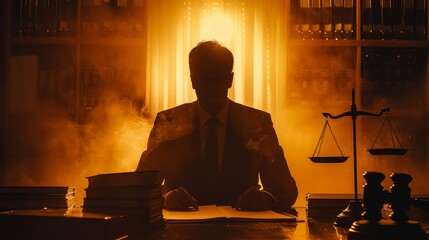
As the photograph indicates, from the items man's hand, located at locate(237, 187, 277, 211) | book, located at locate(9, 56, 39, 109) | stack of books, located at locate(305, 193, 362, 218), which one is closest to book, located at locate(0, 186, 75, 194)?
man's hand, located at locate(237, 187, 277, 211)

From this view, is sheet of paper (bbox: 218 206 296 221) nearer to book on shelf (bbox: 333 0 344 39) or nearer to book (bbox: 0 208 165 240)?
book (bbox: 0 208 165 240)

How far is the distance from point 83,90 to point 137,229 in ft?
8.80

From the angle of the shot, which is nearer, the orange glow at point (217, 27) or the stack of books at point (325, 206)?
the stack of books at point (325, 206)

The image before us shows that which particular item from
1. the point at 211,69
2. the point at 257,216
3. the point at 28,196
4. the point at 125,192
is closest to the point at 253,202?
the point at 257,216

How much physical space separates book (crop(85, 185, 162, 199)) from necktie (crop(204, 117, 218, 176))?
111 cm

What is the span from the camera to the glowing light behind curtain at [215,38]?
12.1ft

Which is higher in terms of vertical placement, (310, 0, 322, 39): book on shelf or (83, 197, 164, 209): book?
(310, 0, 322, 39): book on shelf

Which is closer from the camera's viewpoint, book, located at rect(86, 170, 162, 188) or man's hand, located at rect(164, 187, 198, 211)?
book, located at rect(86, 170, 162, 188)

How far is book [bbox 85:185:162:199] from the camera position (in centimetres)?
130

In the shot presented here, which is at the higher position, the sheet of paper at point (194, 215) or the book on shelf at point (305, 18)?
the book on shelf at point (305, 18)

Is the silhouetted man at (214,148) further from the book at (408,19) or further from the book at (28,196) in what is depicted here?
the book at (408,19)

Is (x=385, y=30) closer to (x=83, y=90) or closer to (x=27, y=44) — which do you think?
(x=83, y=90)

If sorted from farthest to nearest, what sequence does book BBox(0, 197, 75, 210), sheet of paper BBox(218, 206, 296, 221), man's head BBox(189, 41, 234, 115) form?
man's head BBox(189, 41, 234, 115)
book BBox(0, 197, 75, 210)
sheet of paper BBox(218, 206, 296, 221)

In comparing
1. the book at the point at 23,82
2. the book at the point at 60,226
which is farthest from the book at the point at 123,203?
the book at the point at 23,82
